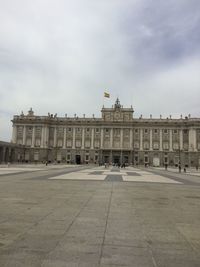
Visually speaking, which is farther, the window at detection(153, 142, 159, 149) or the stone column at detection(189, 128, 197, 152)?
the window at detection(153, 142, 159, 149)

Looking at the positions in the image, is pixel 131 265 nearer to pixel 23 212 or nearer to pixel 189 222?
pixel 189 222

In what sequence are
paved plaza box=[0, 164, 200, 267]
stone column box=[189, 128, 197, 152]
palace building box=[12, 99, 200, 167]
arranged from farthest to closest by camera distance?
palace building box=[12, 99, 200, 167] < stone column box=[189, 128, 197, 152] < paved plaza box=[0, 164, 200, 267]

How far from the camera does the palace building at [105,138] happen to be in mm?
126812

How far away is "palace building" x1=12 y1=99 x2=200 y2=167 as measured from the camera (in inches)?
4993

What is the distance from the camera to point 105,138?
427ft

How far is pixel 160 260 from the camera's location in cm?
560

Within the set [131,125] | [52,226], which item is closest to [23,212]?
[52,226]

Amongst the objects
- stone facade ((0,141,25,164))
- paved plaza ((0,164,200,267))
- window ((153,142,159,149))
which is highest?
Result: window ((153,142,159,149))

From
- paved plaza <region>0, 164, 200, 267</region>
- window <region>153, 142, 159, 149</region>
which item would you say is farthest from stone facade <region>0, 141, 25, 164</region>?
paved plaza <region>0, 164, 200, 267</region>

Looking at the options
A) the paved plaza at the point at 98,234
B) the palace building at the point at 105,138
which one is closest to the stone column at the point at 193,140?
the palace building at the point at 105,138

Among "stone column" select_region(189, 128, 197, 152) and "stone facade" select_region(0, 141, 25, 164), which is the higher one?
"stone column" select_region(189, 128, 197, 152)

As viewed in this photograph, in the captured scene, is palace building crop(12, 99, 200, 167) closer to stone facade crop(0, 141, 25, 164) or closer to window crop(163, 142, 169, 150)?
window crop(163, 142, 169, 150)

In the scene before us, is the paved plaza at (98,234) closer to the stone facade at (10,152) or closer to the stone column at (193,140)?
the stone facade at (10,152)

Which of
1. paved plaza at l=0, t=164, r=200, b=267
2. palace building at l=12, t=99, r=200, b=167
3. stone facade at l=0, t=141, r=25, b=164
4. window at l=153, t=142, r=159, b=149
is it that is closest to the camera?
paved plaza at l=0, t=164, r=200, b=267
